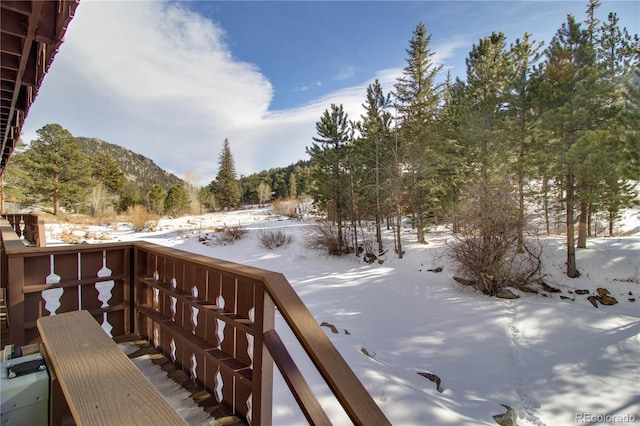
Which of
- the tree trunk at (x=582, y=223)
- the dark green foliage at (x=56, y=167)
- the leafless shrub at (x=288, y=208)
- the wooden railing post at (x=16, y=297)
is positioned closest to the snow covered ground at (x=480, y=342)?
the tree trunk at (x=582, y=223)

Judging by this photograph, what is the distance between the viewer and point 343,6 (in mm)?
6223

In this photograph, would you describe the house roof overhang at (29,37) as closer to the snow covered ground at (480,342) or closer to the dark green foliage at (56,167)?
the snow covered ground at (480,342)

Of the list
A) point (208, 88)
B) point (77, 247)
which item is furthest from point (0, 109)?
point (208, 88)

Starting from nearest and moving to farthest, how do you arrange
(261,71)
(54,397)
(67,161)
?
(54,397)
(261,71)
(67,161)

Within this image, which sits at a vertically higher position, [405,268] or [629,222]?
[629,222]

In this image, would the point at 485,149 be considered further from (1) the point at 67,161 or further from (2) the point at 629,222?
(1) the point at 67,161

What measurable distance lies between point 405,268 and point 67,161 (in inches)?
966

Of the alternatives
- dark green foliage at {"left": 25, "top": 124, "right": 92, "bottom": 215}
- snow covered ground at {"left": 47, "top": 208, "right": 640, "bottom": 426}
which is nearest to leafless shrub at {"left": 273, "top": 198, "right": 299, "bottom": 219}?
snow covered ground at {"left": 47, "top": 208, "right": 640, "bottom": 426}

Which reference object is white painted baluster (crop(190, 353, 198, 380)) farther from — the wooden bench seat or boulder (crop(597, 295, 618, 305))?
boulder (crop(597, 295, 618, 305))

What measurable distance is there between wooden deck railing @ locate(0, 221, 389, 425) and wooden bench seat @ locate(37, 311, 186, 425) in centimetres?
44

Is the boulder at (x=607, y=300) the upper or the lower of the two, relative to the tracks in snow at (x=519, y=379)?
upper

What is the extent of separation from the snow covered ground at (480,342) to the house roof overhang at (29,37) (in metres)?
3.57

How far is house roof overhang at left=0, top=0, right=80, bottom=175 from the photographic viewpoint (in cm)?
185

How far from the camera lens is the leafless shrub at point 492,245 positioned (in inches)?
287
